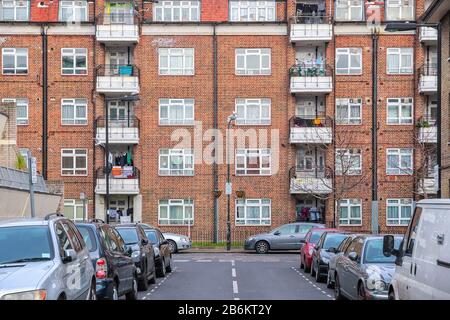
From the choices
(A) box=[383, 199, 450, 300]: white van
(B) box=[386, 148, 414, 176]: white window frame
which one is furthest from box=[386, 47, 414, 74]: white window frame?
(A) box=[383, 199, 450, 300]: white van

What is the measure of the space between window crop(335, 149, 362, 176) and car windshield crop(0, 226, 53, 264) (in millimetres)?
36370

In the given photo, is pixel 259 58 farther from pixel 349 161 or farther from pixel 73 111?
pixel 73 111

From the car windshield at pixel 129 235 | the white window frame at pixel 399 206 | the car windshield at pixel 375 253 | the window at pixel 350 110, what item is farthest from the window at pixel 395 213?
the car windshield at pixel 375 253

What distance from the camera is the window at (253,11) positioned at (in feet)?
159

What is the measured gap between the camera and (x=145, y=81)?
48.1 m

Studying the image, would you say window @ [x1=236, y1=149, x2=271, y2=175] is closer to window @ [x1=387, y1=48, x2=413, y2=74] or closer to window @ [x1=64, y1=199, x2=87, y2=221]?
window @ [x1=387, y1=48, x2=413, y2=74]

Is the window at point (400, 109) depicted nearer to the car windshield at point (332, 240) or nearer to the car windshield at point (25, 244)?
the car windshield at point (332, 240)

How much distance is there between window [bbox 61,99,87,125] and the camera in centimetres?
4809

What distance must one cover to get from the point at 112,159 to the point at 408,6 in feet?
62.8

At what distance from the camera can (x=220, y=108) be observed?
48.2 m

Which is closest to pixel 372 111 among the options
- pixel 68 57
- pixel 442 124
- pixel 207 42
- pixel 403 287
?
pixel 207 42

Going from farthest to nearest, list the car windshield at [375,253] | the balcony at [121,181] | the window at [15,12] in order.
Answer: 1. the window at [15,12]
2. the balcony at [121,181]
3. the car windshield at [375,253]

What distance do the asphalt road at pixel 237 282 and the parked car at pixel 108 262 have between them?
7.25 feet

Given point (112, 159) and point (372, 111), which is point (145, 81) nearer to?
point (112, 159)
